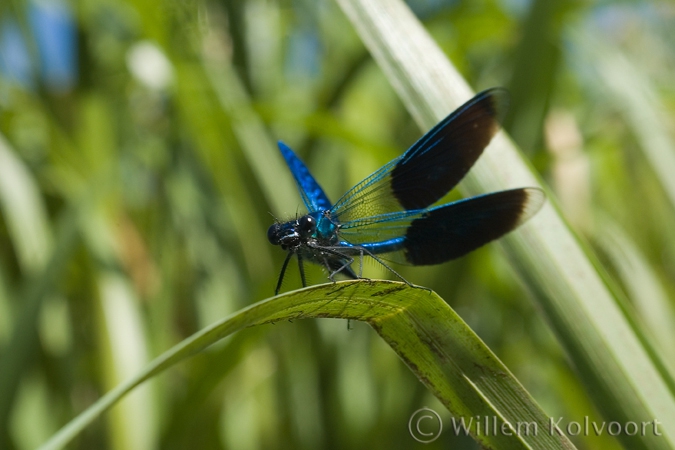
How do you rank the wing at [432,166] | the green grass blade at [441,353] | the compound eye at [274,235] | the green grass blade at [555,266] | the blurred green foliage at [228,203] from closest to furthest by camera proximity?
1. the green grass blade at [441,353]
2. the green grass blade at [555,266]
3. the wing at [432,166]
4. the compound eye at [274,235]
5. the blurred green foliage at [228,203]

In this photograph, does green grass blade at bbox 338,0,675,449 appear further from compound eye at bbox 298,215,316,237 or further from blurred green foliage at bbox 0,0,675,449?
blurred green foliage at bbox 0,0,675,449

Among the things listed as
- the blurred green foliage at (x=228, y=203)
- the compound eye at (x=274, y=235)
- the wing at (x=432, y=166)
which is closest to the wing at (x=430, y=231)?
the wing at (x=432, y=166)

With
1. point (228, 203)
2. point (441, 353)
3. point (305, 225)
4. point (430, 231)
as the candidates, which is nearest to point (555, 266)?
point (441, 353)

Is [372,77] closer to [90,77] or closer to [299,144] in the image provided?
[299,144]

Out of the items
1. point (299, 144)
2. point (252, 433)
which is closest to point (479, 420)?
point (252, 433)

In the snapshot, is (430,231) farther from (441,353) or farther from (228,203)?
(228,203)

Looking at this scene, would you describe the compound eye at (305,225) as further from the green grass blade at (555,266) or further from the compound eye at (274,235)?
the green grass blade at (555,266)

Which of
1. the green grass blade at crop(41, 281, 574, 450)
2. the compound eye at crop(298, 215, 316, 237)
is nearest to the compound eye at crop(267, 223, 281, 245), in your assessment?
the compound eye at crop(298, 215, 316, 237)
